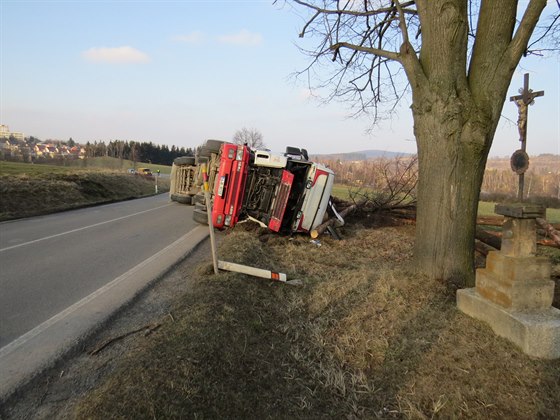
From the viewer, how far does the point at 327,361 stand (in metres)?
3.76

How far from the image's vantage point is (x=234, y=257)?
6684mm

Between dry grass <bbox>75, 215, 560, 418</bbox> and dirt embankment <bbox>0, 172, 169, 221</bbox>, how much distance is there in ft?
42.3

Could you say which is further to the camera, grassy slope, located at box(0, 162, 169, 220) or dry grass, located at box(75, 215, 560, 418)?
grassy slope, located at box(0, 162, 169, 220)

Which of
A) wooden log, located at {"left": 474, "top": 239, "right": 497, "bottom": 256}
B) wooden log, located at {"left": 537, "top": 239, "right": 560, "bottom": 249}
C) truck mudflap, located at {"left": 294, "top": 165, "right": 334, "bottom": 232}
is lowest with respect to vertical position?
wooden log, located at {"left": 474, "top": 239, "right": 497, "bottom": 256}

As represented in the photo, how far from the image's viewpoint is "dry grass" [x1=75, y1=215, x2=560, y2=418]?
2.82 meters

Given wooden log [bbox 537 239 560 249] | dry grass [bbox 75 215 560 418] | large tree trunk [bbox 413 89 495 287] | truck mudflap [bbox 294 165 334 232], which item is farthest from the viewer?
truck mudflap [bbox 294 165 334 232]

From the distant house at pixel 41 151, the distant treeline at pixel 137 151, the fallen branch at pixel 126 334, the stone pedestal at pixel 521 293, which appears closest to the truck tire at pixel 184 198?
the fallen branch at pixel 126 334

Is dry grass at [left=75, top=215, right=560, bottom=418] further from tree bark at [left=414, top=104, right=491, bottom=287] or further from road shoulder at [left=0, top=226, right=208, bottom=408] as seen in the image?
road shoulder at [left=0, top=226, right=208, bottom=408]

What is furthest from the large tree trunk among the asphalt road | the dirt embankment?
the dirt embankment

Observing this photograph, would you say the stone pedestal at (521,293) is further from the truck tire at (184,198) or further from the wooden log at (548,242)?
the truck tire at (184,198)

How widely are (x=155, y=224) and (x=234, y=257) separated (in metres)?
6.78

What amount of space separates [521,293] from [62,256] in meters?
7.70

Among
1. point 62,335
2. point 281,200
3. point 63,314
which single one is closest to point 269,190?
point 281,200

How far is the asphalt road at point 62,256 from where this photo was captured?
4.89m
